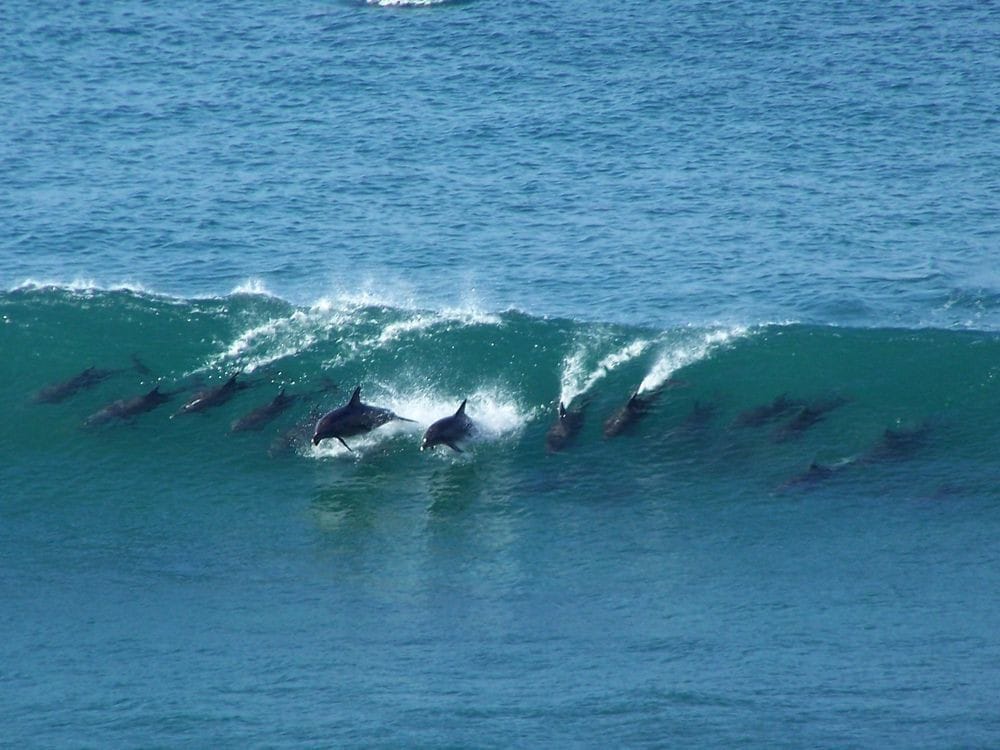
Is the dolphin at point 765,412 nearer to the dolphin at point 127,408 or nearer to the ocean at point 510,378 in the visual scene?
the ocean at point 510,378

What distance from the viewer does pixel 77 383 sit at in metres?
54.5

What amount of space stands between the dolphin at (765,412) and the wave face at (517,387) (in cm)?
7

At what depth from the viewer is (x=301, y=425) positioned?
51.5 metres

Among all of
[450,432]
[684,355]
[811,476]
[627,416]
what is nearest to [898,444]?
[811,476]

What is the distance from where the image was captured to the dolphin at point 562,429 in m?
49.7

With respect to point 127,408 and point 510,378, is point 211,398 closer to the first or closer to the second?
point 127,408

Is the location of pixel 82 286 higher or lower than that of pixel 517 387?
higher

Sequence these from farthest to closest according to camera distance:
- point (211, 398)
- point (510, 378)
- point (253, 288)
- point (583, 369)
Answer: point (253, 288), point (583, 369), point (510, 378), point (211, 398)

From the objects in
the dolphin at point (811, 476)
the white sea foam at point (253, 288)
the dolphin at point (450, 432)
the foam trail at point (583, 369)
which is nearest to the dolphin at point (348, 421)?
the dolphin at point (450, 432)

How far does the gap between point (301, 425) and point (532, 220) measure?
1979 cm

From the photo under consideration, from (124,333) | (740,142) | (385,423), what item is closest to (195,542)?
(385,423)

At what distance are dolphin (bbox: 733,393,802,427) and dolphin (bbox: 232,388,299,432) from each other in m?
14.1

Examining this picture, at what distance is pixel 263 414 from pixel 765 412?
15602 mm

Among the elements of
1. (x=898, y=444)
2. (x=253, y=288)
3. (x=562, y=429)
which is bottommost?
(x=898, y=444)
